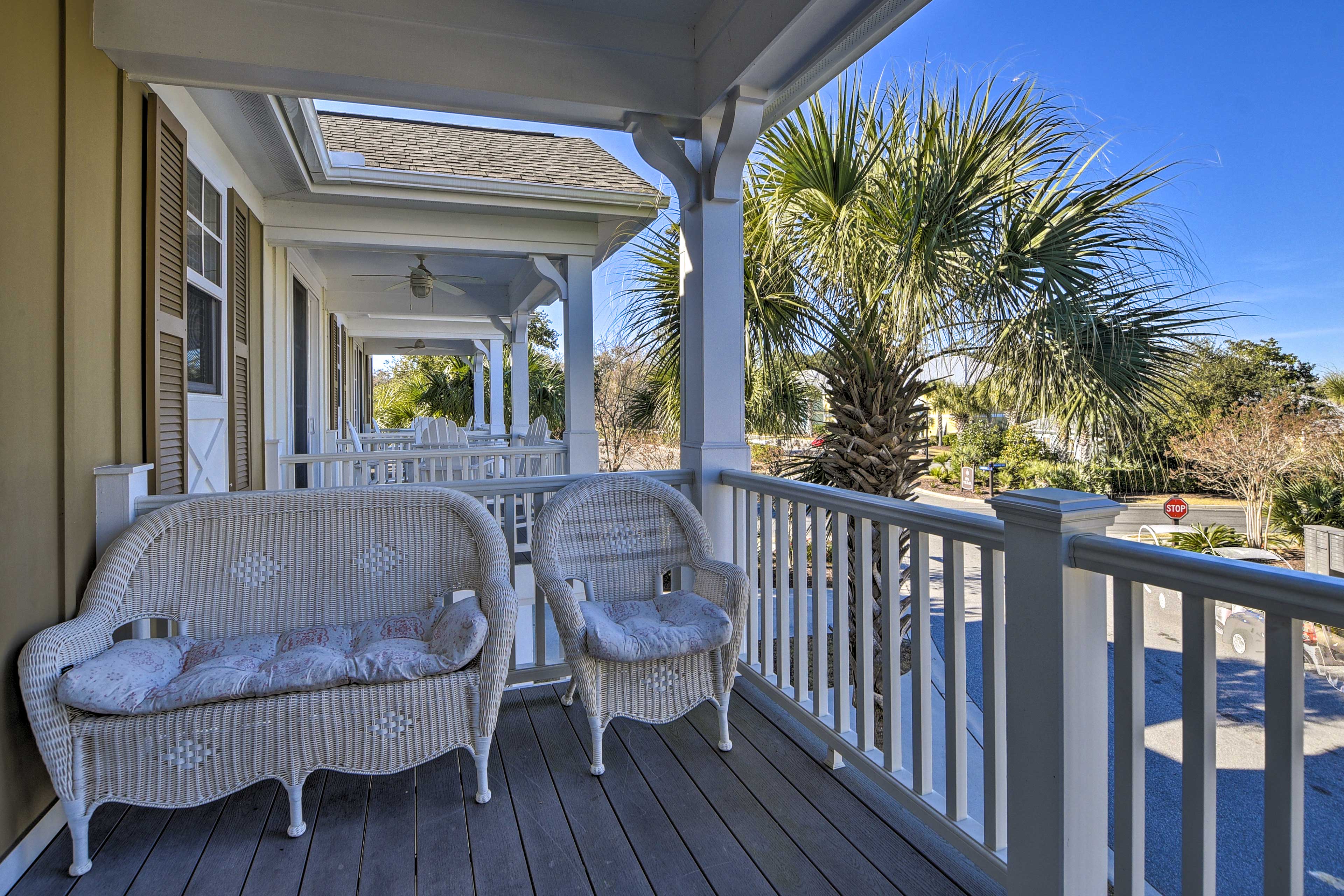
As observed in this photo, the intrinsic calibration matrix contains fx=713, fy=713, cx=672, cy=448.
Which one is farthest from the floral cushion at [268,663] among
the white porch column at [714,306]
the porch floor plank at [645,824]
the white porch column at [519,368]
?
the white porch column at [519,368]

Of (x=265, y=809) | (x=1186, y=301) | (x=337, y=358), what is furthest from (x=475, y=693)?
(x=337, y=358)

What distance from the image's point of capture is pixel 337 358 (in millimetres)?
9117

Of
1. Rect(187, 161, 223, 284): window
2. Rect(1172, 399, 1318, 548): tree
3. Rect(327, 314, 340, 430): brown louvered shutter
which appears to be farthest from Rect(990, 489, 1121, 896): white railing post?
Rect(327, 314, 340, 430): brown louvered shutter

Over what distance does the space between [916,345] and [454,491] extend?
2280mm

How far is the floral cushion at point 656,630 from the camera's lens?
2119 mm

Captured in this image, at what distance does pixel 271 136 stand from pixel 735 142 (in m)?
2.54

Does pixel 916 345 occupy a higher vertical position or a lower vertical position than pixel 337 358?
lower

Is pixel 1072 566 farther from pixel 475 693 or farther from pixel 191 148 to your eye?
pixel 191 148

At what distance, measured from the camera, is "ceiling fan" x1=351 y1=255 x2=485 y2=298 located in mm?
6094

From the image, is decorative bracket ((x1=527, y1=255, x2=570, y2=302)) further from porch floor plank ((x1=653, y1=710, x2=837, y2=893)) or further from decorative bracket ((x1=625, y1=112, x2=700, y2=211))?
porch floor plank ((x1=653, y1=710, x2=837, y2=893))

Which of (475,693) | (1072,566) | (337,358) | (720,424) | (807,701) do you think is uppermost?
(337,358)

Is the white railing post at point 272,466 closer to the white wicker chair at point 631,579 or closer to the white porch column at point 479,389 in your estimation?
the white wicker chair at point 631,579

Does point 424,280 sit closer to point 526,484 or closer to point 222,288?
point 222,288

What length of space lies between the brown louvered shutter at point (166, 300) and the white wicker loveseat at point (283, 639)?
30.1 inches
